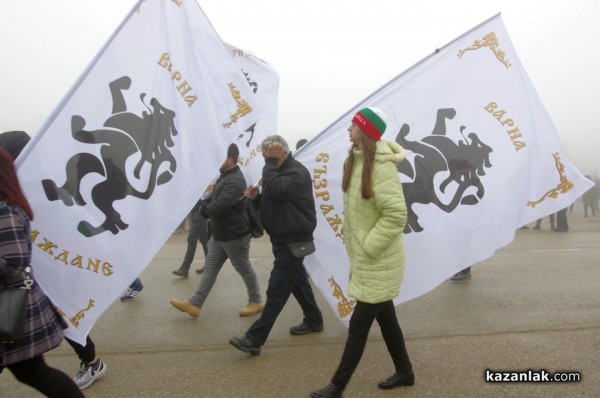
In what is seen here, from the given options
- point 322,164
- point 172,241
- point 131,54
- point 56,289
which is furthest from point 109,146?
point 172,241

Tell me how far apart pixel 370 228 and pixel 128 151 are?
1.62 metres

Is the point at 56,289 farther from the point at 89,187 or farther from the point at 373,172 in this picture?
the point at 373,172

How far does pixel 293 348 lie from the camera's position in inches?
158

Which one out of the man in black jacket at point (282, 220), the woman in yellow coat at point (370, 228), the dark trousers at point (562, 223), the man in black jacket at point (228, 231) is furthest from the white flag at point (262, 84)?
the dark trousers at point (562, 223)

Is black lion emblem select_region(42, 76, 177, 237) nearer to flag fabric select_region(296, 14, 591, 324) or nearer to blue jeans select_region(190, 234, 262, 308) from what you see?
flag fabric select_region(296, 14, 591, 324)

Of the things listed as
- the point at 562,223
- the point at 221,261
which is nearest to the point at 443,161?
the point at 221,261

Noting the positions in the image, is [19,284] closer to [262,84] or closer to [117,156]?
[117,156]

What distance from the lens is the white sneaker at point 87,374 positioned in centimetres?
337

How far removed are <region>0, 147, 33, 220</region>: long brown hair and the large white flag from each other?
293 millimetres

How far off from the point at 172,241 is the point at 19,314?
8.24 m

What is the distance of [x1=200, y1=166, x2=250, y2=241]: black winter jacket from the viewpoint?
14.7 ft

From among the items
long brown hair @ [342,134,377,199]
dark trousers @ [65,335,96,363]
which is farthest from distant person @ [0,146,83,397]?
long brown hair @ [342,134,377,199]

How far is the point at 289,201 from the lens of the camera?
12.5 feet

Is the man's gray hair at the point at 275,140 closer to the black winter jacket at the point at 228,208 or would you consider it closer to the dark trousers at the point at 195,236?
the black winter jacket at the point at 228,208
